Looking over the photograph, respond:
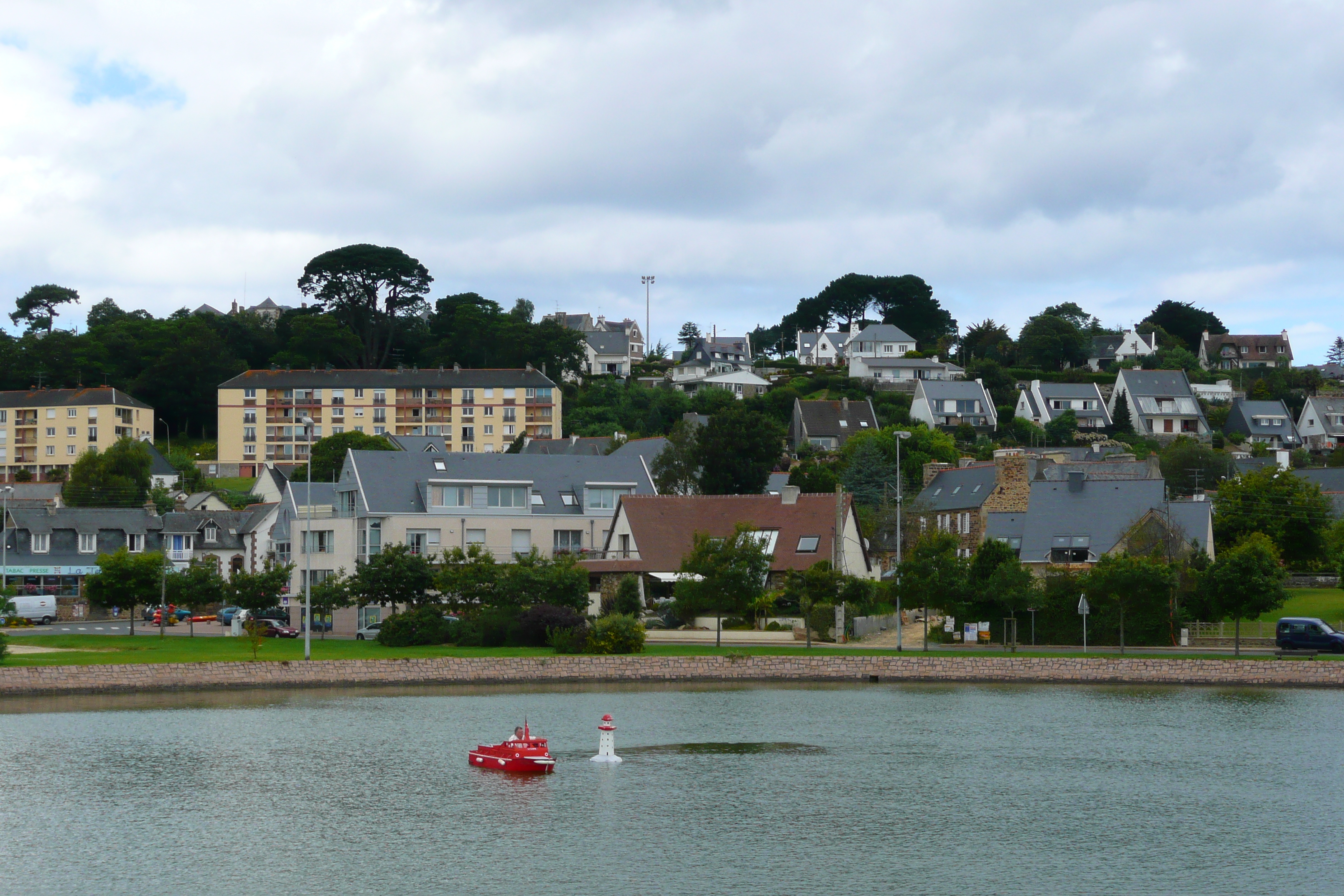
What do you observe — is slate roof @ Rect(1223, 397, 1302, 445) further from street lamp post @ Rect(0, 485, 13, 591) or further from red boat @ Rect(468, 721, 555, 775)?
red boat @ Rect(468, 721, 555, 775)

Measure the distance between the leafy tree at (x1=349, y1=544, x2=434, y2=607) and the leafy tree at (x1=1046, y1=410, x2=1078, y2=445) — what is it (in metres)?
83.2

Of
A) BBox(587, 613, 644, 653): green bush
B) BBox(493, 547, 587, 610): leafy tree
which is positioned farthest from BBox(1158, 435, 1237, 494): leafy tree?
BBox(587, 613, 644, 653): green bush

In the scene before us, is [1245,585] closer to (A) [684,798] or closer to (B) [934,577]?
(B) [934,577]

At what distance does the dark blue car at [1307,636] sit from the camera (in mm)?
52281

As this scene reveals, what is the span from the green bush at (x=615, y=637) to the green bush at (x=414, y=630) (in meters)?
6.77

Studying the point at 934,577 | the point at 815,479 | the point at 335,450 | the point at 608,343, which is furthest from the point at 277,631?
the point at 608,343

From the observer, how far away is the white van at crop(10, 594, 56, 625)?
237 feet

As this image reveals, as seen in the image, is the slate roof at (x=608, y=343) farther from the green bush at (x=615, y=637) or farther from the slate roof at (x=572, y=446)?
the green bush at (x=615, y=637)

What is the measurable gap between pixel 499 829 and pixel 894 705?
19.6m

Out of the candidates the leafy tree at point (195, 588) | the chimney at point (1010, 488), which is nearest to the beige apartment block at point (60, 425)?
the leafy tree at point (195, 588)

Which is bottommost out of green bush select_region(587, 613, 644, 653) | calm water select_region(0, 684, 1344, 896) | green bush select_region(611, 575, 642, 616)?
calm water select_region(0, 684, 1344, 896)

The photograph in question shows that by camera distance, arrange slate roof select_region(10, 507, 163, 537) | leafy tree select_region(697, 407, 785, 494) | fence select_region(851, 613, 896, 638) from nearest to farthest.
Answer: fence select_region(851, 613, 896, 638), slate roof select_region(10, 507, 163, 537), leafy tree select_region(697, 407, 785, 494)

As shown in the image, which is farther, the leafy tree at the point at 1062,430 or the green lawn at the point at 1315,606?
the leafy tree at the point at 1062,430

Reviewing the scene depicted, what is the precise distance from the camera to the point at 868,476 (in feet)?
327
